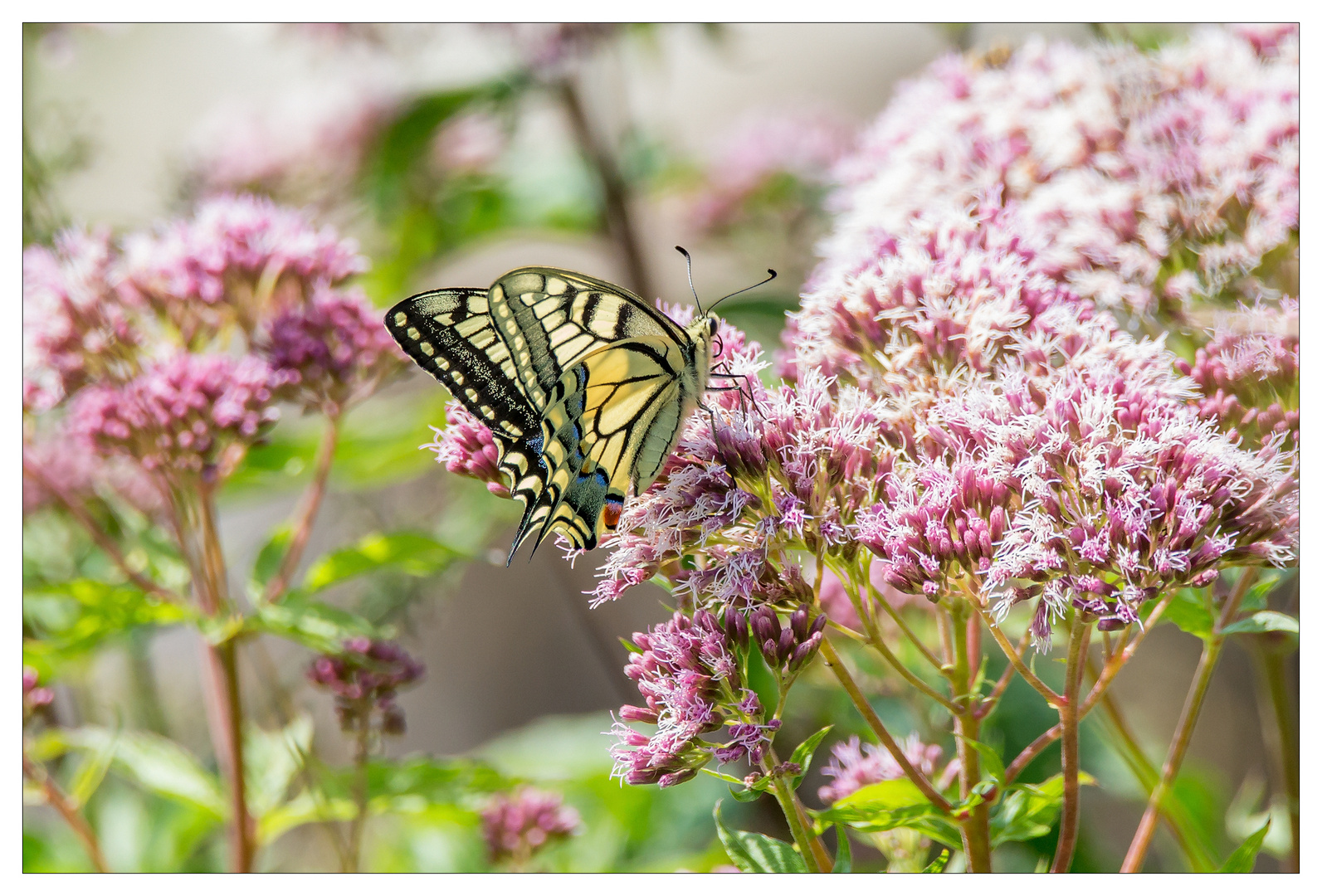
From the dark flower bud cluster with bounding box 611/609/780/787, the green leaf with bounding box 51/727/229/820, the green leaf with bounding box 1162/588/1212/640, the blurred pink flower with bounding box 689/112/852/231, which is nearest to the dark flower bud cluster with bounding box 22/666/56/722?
the green leaf with bounding box 51/727/229/820

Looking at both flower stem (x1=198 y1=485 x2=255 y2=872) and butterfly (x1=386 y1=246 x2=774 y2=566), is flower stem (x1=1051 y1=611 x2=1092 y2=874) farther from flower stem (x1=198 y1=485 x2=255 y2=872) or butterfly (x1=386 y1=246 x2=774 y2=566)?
flower stem (x1=198 y1=485 x2=255 y2=872)

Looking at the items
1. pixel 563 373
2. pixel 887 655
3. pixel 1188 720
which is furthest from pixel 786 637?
pixel 1188 720

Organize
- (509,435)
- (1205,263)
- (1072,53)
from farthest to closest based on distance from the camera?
(1072,53), (1205,263), (509,435)

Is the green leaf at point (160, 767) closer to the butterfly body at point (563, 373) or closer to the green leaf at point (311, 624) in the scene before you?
the green leaf at point (311, 624)

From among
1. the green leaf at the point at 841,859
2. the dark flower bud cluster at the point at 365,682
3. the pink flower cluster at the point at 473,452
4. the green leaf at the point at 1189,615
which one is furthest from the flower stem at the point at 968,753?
the dark flower bud cluster at the point at 365,682

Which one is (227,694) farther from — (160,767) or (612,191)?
(612,191)

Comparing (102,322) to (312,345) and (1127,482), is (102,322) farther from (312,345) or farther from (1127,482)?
(1127,482)
